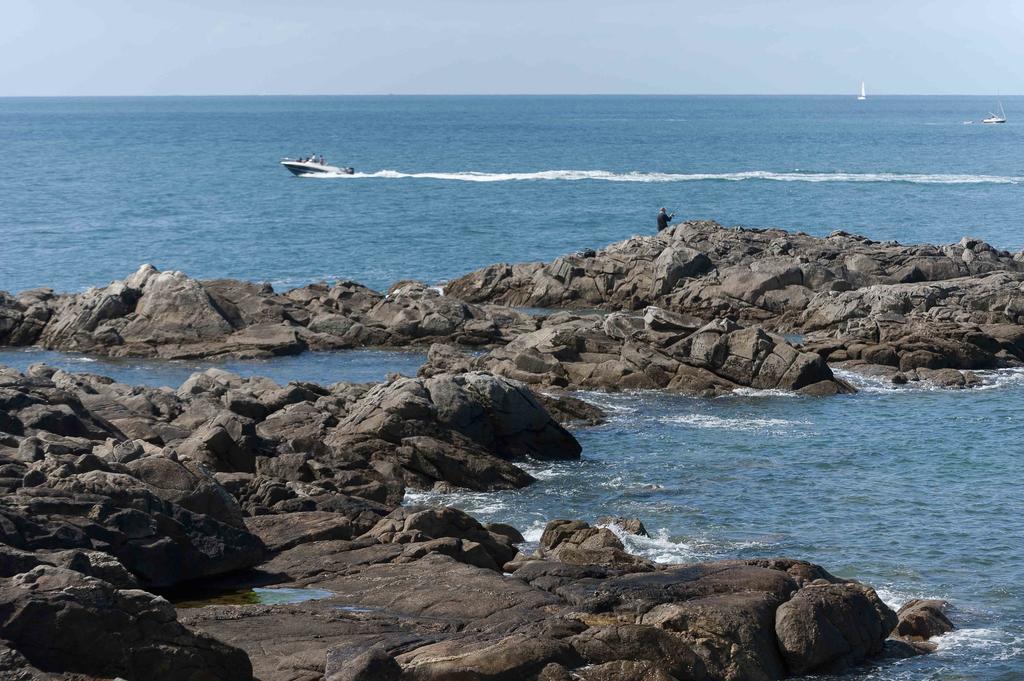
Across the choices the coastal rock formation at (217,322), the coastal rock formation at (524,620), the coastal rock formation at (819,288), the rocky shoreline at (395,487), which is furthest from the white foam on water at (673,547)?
the coastal rock formation at (217,322)

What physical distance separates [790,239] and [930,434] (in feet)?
110

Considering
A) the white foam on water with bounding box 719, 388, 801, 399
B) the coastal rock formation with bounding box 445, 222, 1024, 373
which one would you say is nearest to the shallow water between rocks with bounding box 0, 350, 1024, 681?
the white foam on water with bounding box 719, 388, 801, 399

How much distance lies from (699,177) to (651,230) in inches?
1842

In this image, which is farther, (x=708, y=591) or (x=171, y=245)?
(x=171, y=245)

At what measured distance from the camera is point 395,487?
3366 cm

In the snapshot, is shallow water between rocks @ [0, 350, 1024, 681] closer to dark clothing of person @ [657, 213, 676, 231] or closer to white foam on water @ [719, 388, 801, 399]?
white foam on water @ [719, 388, 801, 399]

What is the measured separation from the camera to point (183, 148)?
635 feet

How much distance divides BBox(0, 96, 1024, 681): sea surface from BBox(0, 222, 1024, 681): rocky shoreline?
178 cm

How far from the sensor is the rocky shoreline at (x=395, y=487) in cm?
1842

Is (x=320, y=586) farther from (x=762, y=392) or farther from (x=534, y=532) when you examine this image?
(x=762, y=392)

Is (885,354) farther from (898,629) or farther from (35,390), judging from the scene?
(35,390)

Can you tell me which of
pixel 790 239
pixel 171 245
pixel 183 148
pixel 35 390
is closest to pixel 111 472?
pixel 35 390

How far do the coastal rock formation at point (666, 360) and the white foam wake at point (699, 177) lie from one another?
92758 millimetres

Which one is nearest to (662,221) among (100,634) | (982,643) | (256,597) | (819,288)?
(819,288)
